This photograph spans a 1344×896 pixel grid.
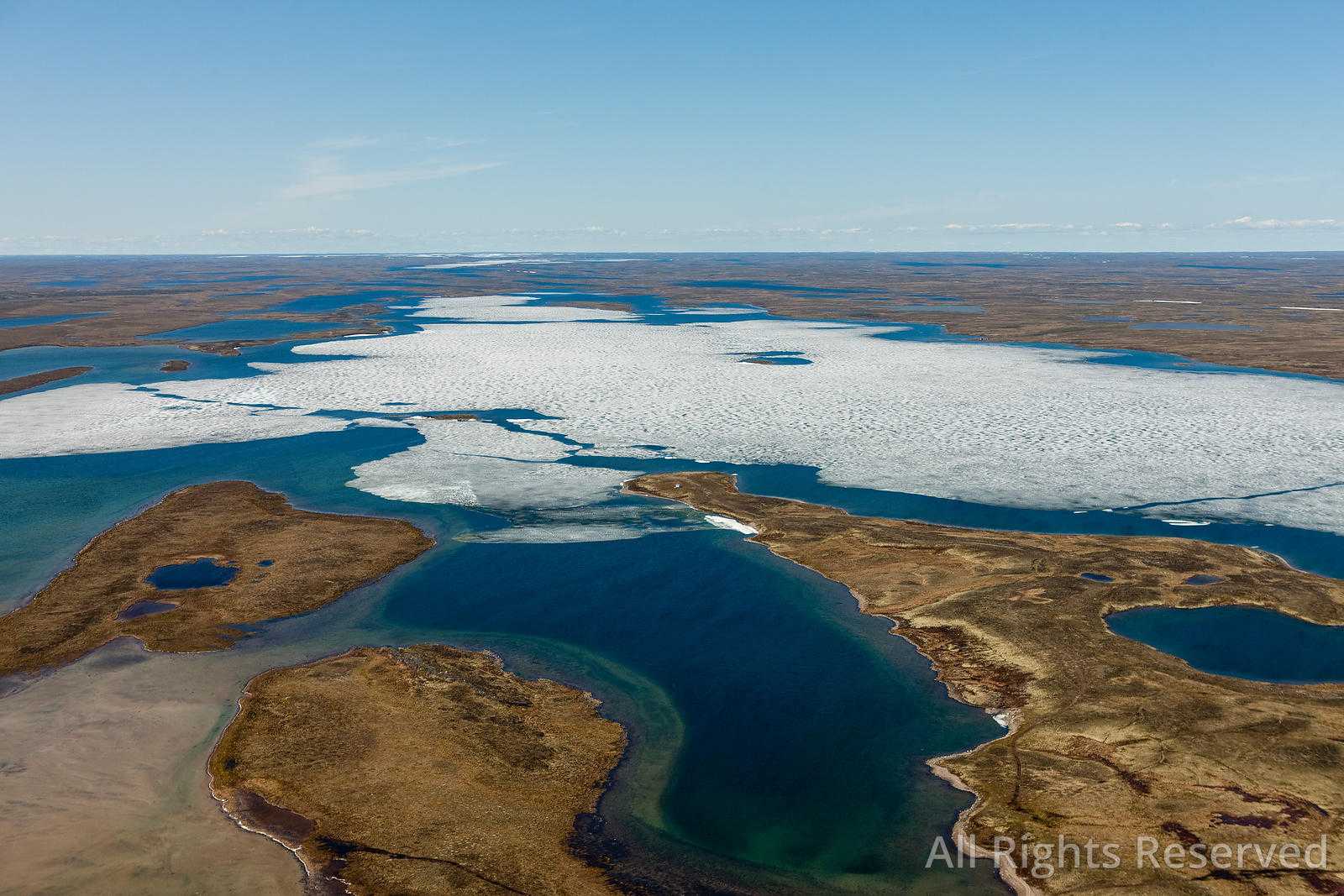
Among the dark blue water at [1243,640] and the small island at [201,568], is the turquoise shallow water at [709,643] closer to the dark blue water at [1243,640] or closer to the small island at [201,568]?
the small island at [201,568]

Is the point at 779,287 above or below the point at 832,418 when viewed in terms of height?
above

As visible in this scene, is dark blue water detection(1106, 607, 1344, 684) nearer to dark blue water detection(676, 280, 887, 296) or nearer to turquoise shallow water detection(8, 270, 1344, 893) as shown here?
turquoise shallow water detection(8, 270, 1344, 893)

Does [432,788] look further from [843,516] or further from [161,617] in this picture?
[843,516]

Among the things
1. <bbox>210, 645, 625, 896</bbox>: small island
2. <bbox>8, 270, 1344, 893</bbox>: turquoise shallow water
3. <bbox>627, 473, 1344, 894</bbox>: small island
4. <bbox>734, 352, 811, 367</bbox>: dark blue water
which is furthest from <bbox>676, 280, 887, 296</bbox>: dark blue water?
<bbox>210, 645, 625, 896</bbox>: small island

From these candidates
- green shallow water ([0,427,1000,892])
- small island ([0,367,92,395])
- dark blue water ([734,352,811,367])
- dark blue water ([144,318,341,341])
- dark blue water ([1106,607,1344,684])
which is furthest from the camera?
dark blue water ([144,318,341,341])

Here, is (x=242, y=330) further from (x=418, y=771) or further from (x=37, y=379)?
(x=418, y=771)

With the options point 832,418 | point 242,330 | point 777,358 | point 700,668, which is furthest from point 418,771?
point 242,330
